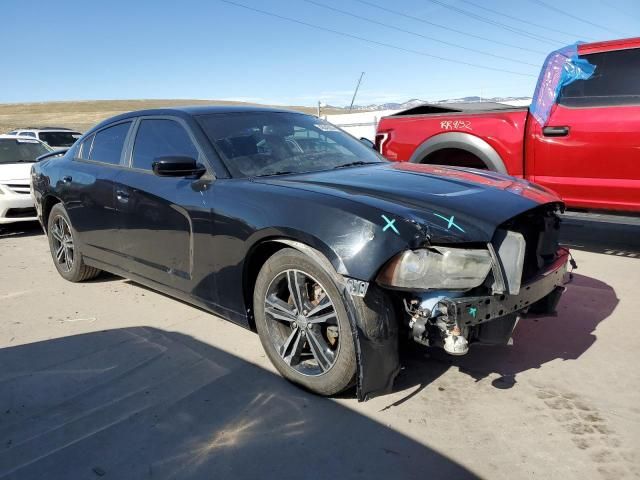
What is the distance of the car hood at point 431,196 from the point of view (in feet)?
8.50

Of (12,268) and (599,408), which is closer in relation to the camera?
(599,408)

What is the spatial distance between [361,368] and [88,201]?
3.16 meters

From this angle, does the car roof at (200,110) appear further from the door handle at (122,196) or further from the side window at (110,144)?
the door handle at (122,196)

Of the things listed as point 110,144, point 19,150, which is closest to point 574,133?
point 110,144

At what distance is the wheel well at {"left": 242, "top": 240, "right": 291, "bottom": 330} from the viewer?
10.2 feet

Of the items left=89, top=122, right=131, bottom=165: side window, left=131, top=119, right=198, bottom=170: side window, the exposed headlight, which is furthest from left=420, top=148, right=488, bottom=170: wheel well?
the exposed headlight

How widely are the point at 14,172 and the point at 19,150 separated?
55.2 inches

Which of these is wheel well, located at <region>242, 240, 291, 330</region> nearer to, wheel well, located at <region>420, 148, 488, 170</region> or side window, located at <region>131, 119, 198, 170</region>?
side window, located at <region>131, 119, 198, 170</region>

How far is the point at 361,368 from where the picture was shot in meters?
2.62

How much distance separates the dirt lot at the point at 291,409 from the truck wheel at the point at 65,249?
101 centimetres

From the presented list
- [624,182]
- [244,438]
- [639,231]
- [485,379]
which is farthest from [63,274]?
[639,231]

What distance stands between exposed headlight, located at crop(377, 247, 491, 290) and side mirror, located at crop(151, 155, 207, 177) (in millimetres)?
1565

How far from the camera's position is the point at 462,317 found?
2.50m

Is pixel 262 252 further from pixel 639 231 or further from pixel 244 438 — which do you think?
pixel 639 231
